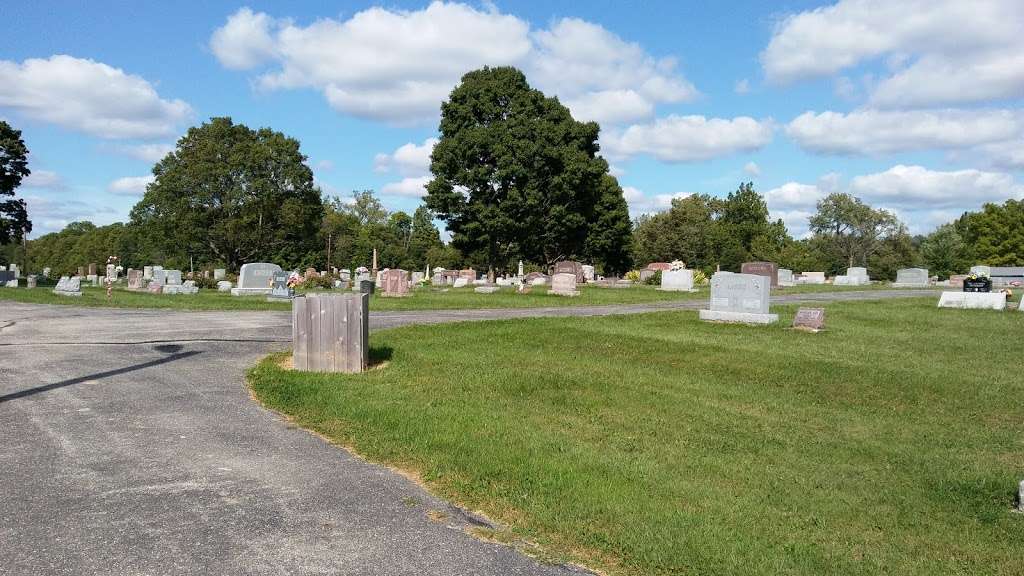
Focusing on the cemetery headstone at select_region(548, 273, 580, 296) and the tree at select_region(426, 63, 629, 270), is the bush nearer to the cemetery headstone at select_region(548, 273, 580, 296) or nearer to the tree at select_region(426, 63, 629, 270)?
the tree at select_region(426, 63, 629, 270)

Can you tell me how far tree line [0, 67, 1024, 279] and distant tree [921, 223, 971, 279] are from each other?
28 centimetres

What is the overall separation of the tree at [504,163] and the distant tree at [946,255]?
40039mm

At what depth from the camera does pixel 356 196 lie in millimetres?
117812

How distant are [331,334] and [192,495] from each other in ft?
18.8

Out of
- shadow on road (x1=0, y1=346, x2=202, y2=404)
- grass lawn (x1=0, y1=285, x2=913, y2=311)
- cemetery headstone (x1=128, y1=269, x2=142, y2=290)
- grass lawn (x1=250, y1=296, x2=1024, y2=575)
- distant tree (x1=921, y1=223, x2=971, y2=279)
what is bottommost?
grass lawn (x1=250, y1=296, x2=1024, y2=575)

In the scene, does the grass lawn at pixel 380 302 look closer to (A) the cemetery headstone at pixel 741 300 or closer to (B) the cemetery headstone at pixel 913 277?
(A) the cemetery headstone at pixel 741 300

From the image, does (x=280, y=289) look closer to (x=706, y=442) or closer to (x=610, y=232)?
(x=706, y=442)

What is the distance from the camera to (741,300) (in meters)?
19.1

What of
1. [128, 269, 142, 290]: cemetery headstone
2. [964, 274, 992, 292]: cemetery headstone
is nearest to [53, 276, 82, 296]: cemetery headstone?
[128, 269, 142, 290]: cemetery headstone

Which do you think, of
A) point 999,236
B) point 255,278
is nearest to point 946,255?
point 999,236

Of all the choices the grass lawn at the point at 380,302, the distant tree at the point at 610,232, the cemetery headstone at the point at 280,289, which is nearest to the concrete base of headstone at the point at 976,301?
the grass lawn at the point at 380,302

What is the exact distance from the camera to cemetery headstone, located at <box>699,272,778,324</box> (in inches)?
733

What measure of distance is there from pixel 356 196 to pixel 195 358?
10940cm

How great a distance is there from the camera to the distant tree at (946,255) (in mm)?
69688
